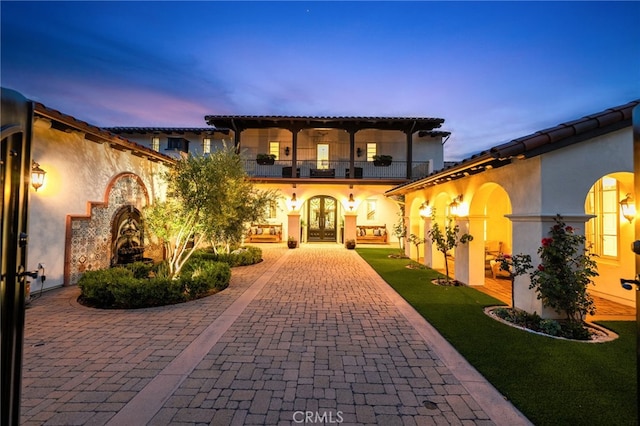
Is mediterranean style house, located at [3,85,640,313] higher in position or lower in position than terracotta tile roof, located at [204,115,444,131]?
lower

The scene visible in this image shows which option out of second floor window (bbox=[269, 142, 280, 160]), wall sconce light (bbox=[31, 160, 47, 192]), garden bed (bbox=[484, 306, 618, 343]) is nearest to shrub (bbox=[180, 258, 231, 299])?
wall sconce light (bbox=[31, 160, 47, 192])

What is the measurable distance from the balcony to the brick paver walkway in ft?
40.5

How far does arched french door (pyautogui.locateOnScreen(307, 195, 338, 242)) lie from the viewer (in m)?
19.0

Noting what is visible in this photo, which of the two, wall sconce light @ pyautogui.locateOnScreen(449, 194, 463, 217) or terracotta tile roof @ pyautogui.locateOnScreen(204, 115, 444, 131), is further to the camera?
terracotta tile roof @ pyautogui.locateOnScreen(204, 115, 444, 131)

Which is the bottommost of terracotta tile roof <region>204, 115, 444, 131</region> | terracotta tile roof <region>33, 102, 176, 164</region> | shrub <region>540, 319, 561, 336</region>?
shrub <region>540, 319, 561, 336</region>

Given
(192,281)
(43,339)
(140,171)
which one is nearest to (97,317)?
(43,339)

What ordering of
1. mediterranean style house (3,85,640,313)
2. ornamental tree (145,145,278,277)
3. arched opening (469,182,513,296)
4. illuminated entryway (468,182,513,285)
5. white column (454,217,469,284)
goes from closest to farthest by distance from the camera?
1. mediterranean style house (3,85,640,313)
2. ornamental tree (145,145,278,277)
3. arched opening (469,182,513,296)
4. illuminated entryway (468,182,513,285)
5. white column (454,217,469,284)

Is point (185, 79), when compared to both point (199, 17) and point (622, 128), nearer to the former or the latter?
point (199, 17)

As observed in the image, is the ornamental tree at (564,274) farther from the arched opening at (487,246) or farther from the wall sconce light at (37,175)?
the wall sconce light at (37,175)

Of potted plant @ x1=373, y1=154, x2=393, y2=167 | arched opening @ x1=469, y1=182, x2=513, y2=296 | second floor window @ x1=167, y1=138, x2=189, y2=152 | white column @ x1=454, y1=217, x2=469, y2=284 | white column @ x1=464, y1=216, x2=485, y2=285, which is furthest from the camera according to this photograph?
potted plant @ x1=373, y1=154, x2=393, y2=167

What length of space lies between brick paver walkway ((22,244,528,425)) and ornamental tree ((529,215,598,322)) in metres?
2.16

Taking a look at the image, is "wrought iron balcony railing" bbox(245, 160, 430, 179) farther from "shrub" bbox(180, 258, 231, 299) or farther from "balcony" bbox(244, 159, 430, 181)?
"shrub" bbox(180, 258, 231, 299)

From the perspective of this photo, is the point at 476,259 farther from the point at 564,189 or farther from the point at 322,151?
the point at 322,151

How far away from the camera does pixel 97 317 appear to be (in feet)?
16.9
